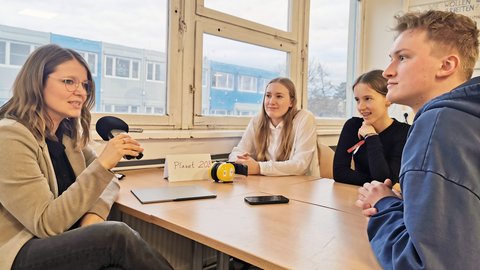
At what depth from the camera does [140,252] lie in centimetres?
101

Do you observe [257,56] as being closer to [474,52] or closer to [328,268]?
[474,52]

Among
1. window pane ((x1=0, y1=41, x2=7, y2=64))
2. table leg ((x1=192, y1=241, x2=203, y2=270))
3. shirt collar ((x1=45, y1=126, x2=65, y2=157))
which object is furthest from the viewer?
window pane ((x1=0, y1=41, x2=7, y2=64))

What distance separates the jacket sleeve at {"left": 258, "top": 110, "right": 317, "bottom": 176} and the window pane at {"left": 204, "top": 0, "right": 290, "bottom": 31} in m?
1.04

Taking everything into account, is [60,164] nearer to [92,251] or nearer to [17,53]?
[92,251]

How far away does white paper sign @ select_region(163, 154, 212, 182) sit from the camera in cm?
169

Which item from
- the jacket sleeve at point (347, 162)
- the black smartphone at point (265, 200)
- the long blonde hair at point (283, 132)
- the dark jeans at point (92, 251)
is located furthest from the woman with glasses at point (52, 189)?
the long blonde hair at point (283, 132)

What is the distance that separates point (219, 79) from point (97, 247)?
1824mm

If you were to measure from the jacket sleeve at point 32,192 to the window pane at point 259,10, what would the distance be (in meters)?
1.80

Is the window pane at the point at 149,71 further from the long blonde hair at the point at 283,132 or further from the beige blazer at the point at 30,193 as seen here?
the beige blazer at the point at 30,193

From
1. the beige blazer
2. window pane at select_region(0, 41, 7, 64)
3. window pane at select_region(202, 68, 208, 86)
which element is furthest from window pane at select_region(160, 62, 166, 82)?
the beige blazer

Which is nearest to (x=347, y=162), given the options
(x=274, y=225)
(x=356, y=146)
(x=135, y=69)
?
(x=356, y=146)

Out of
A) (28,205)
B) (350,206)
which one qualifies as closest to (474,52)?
(350,206)

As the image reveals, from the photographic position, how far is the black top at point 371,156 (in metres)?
1.67

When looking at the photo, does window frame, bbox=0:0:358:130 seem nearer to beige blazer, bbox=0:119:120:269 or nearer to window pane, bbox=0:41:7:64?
window pane, bbox=0:41:7:64
